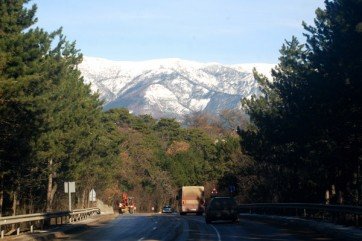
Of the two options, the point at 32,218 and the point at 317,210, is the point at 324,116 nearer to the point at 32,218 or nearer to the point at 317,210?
the point at 317,210

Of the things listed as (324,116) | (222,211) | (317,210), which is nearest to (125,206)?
(222,211)

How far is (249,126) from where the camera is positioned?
68812mm

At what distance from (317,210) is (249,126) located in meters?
30.5

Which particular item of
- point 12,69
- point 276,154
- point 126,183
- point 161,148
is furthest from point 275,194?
point 161,148

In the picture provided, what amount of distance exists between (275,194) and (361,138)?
1126 inches

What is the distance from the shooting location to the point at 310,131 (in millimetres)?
37875

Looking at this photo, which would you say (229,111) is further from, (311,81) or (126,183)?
(311,81)

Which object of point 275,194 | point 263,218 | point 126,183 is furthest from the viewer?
point 126,183

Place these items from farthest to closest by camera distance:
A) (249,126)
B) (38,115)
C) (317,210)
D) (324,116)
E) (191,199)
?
1. (249,126)
2. (191,199)
3. (317,210)
4. (38,115)
5. (324,116)

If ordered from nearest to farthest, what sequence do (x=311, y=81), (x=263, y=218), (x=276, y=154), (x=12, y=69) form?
1. (x=12, y=69)
2. (x=311, y=81)
3. (x=263, y=218)
4. (x=276, y=154)

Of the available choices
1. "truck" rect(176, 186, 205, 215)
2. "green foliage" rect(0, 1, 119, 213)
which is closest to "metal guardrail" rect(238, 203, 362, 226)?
"truck" rect(176, 186, 205, 215)

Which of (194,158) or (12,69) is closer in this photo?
(12,69)

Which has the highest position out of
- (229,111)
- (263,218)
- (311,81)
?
(229,111)

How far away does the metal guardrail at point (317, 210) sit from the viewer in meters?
28.3
